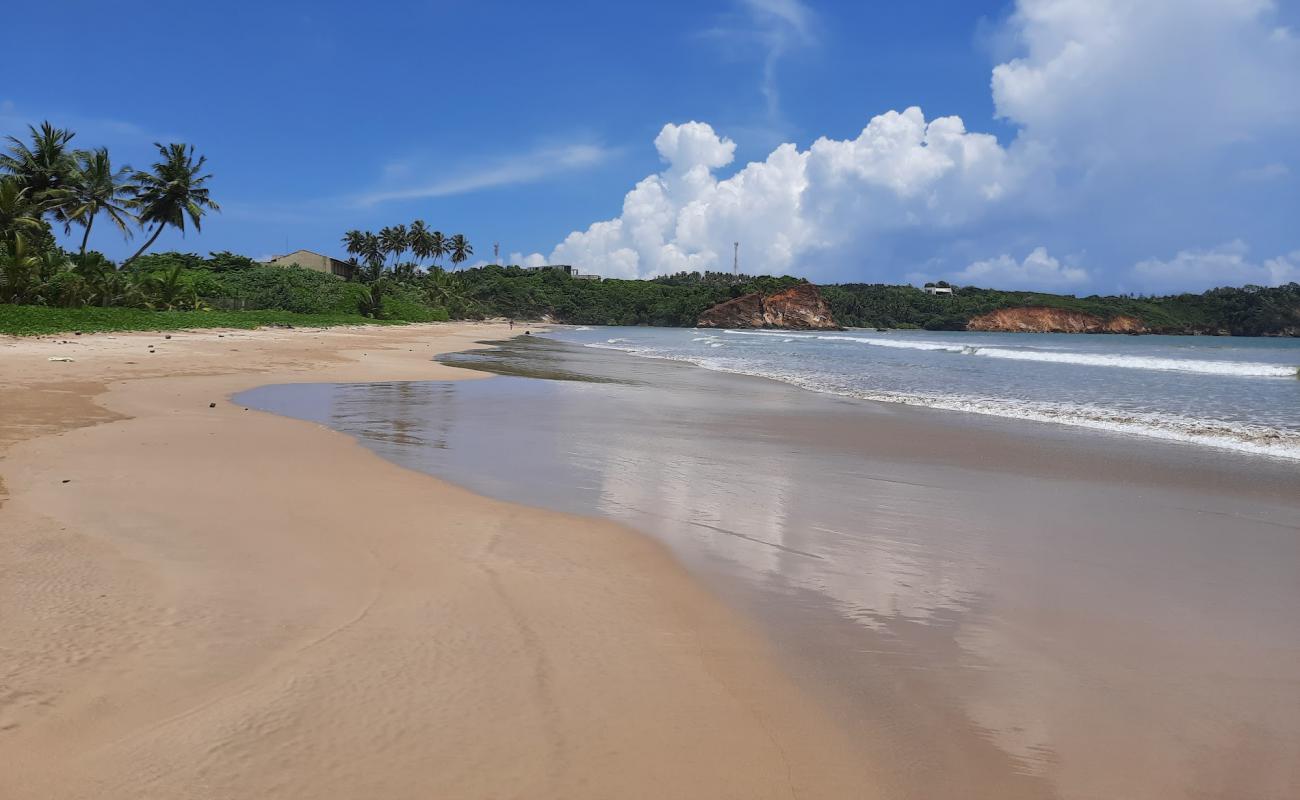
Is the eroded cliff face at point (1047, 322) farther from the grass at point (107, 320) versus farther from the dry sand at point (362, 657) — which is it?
the dry sand at point (362, 657)

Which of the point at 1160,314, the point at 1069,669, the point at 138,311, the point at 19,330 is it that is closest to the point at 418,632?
the point at 1069,669

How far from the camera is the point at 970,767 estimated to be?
2406 mm

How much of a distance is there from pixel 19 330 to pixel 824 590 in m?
27.9

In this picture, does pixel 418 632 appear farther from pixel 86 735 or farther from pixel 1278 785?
pixel 1278 785

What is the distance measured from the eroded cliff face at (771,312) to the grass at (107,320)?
91.5 meters

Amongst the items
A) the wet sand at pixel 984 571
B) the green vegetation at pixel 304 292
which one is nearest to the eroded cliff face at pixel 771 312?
the green vegetation at pixel 304 292

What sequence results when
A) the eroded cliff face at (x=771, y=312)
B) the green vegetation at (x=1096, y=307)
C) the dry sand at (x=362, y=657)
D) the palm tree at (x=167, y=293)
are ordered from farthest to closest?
the eroded cliff face at (x=771, y=312) < the green vegetation at (x=1096, y=307) < the palm tree at (x=167, y=293) < the dry sand at (x=362, y=657)

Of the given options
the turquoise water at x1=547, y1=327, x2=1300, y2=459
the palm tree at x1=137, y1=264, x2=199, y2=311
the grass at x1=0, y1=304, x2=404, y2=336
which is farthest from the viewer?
the palm tree at x1=137, y1=264, x2=199, y2=311

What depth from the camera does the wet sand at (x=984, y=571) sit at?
8.41ft

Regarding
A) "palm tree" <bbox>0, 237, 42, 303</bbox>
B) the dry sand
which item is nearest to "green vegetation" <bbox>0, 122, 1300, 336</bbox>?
"palm tree" <bbox>0, 237, 42, 303</bbox>

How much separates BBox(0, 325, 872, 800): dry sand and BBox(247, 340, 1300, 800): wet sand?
1.43ft

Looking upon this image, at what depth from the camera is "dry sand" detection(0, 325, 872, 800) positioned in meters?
2.24

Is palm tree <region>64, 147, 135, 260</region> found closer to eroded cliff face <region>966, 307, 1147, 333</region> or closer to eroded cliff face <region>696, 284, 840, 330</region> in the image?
eroded cliff face <region>696, 284, 840, 330</region>

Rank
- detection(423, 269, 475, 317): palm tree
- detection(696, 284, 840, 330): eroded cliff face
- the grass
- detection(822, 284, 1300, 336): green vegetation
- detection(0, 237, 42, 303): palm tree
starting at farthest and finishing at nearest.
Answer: detection(696, 284, 840, 330): eroded cliff face < detection(822, 284, 1300, 336): green vegetation < detection(423, 269, 475, 317): palm tree < detection(0, 237, 42, 303): palm tree < the grass
